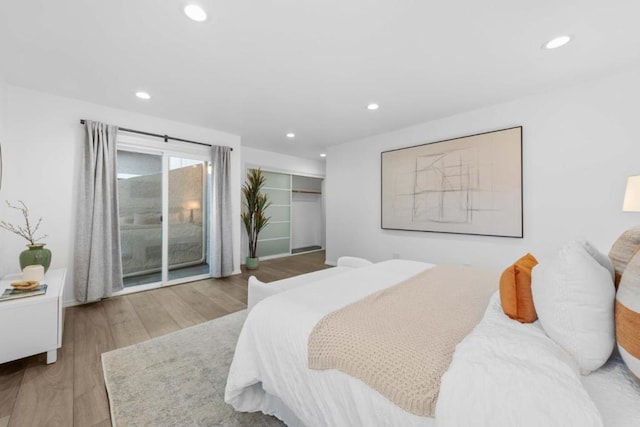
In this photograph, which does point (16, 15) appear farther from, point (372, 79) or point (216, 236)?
point (216, 236)

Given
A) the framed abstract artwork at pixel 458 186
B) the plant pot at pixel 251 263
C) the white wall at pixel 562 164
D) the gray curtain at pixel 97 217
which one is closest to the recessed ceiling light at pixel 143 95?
the gray curtain at pixel 97 217

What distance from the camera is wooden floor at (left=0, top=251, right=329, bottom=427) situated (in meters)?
1.47

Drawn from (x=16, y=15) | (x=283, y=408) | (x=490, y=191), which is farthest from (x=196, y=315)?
(x=490, y=191)

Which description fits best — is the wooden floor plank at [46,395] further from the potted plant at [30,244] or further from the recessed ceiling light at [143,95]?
the recessed ceiling light at [143,95]

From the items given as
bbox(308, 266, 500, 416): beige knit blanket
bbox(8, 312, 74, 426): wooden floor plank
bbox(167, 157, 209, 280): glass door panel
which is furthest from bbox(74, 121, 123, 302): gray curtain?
bbox(308, 266, 500, 416): beige knit blanket

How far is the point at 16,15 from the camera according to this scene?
1727mm

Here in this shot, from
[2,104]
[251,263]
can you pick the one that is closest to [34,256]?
[2,104]

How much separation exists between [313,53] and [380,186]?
2585 mm

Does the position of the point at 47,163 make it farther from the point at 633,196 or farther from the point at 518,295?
the point at 633,196

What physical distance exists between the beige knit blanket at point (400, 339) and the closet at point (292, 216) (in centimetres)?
458

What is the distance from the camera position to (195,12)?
5.57ft

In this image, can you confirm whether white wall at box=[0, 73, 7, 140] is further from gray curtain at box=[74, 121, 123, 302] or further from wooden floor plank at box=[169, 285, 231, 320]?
wooden floor plank at box=[169, 285, 231, 320]

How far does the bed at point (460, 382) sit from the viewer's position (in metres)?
0.67

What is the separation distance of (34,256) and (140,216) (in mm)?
1272
